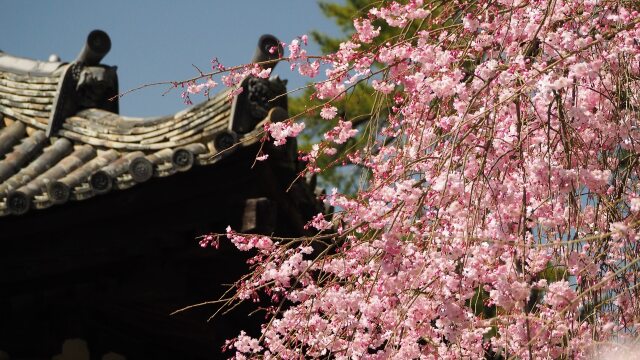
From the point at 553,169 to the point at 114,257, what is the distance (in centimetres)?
275

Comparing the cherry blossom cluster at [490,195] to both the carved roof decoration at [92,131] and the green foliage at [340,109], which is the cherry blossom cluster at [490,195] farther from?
the green foliage at [340,109]

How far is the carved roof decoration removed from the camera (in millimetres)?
Result: 5957

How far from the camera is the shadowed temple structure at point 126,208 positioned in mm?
6000

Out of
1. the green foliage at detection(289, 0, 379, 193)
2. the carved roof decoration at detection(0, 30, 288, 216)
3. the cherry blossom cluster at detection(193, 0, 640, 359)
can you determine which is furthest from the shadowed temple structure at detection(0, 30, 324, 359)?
the green foliage at detection(289, 0, 379, 193)

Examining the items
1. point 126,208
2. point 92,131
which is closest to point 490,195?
point 126,208

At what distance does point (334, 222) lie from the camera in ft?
16.6

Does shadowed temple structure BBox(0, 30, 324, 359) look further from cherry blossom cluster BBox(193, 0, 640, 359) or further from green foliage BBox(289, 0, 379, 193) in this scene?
green foliage BBox(289, 0, 379, 193)

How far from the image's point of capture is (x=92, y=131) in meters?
6.78

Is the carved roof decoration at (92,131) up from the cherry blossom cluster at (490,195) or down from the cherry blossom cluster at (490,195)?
up

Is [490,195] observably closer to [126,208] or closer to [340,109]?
[126,208]

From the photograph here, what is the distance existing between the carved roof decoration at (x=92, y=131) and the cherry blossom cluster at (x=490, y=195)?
87cm

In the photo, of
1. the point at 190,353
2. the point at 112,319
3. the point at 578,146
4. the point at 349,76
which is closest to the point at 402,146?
the point at 349,76

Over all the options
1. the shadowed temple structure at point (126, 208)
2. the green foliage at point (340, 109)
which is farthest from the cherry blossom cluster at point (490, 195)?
the green foliage at point (340, 109)

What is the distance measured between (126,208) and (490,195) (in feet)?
7.49
